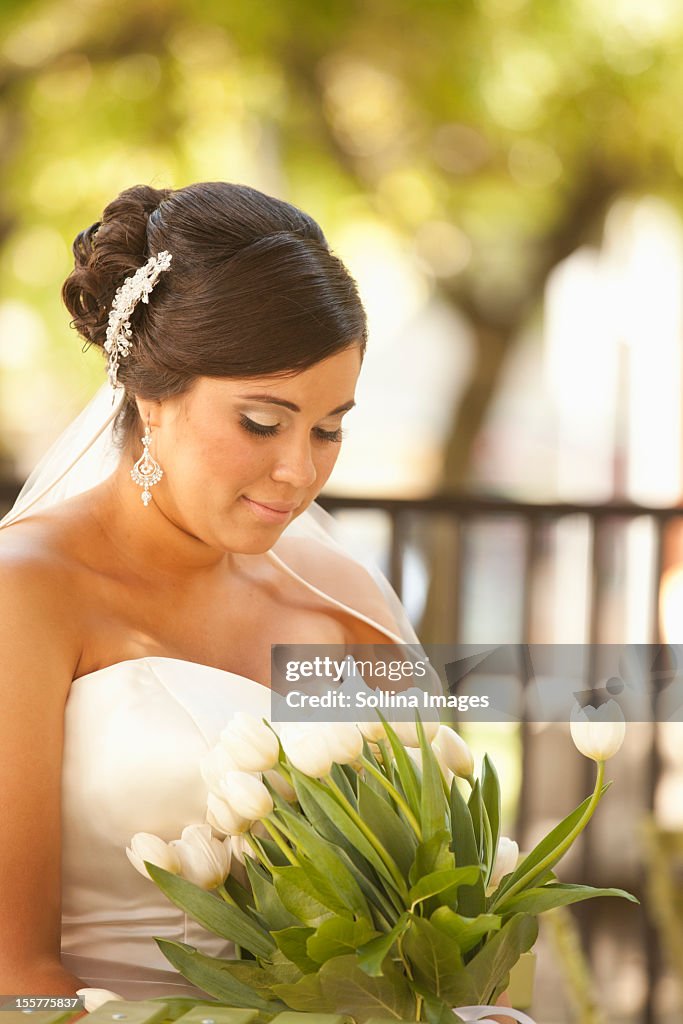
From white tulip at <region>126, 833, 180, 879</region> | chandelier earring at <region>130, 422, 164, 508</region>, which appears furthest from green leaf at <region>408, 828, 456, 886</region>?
chandelier earring at <region>130, 422, 164, 508</region>

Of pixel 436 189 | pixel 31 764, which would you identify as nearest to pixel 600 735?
pixel 31 764

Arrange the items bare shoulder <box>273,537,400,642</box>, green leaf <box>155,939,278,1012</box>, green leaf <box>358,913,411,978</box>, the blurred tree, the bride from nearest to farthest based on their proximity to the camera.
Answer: green leaf <box>358,913,411,978</box> < green leaf <box>155,939,278,1012</box> < the bride < bare shoulder <box>273,537,400,642</box> < the blurred tree

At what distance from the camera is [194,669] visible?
1309mm

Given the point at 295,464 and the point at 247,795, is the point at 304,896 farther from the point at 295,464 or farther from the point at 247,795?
the point at 295,464

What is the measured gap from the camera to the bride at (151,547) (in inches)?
46.9

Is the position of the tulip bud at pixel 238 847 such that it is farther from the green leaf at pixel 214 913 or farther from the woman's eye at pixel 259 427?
the woman's eye at pixel 259 427

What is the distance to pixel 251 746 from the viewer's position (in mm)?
921

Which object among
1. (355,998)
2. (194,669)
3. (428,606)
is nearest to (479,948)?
(355,998)

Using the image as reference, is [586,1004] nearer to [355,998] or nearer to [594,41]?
[355,998]

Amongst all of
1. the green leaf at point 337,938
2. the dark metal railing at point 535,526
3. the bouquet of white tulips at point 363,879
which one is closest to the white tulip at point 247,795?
the bouquet of white tulips at point 363,879

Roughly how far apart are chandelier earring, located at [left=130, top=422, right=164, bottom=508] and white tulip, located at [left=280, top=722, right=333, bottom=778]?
518 millimetres

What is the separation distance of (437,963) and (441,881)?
8 cm

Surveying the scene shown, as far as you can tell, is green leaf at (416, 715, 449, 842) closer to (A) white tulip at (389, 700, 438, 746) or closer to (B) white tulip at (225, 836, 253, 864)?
(A) white tulip at (389, 700, 438, 746)

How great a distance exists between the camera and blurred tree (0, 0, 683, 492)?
3850mm
